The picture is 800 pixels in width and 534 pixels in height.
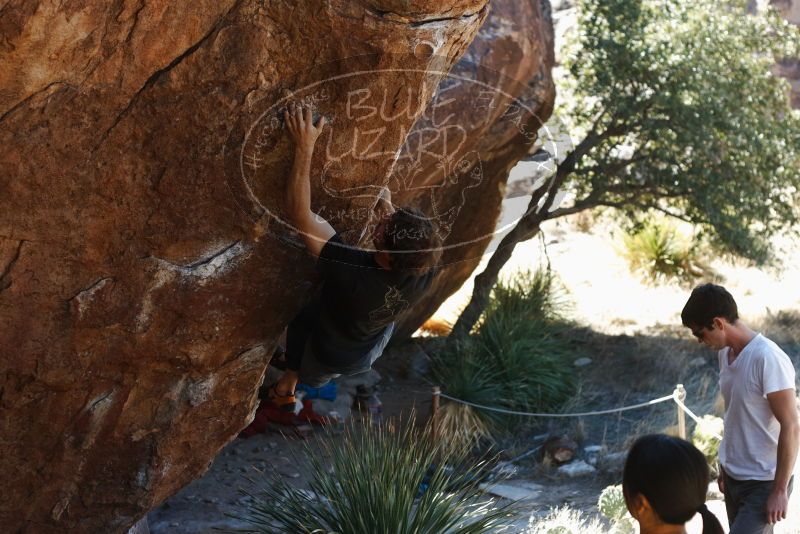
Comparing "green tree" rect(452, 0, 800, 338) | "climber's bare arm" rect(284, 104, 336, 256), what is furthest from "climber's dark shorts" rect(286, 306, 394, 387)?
"green tree" rect(452, 0, 800, 338)

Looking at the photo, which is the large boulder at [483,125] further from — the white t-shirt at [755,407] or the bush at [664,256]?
the bush at [664,256]

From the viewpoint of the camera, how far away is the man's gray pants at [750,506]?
3801mm

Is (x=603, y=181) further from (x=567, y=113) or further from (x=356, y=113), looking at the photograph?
(x=356, y=113)

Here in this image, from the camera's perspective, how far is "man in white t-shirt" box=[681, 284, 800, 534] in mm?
3746

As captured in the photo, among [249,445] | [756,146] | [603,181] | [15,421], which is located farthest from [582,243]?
[15,421]

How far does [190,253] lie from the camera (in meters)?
3.86

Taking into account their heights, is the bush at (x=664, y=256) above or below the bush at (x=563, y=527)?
below

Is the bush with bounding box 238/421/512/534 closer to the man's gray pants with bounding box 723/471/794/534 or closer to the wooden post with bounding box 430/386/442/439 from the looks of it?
the man's gray pants with bounding box 723/471/794/534

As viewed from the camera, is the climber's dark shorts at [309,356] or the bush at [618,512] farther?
the bush at [618,512]

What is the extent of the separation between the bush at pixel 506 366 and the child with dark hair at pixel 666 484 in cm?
585

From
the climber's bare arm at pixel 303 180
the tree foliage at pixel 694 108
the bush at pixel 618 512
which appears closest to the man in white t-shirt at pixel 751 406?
the climber's bare arm at pixel 303 180

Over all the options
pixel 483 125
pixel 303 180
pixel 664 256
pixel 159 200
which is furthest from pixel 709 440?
pixel 664 256

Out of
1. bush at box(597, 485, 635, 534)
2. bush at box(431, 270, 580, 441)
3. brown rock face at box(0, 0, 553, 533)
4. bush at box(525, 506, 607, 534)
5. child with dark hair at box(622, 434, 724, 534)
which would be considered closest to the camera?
child with dark hair at box(622, 434, 724, 534)

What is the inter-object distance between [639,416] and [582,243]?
6.60 meters
